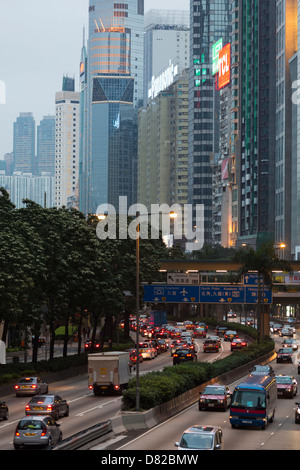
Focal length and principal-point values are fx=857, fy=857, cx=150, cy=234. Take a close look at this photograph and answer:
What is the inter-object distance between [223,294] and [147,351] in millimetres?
12147

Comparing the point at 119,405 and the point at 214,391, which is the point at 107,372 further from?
the point at 214,391

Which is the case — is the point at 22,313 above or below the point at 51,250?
below

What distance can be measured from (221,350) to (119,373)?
4991 cm

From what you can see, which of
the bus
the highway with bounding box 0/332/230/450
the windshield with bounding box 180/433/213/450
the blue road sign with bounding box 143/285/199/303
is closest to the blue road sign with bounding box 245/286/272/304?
the blue road sign with bounding box 143/285/199/303

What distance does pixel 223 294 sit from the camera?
10050cm

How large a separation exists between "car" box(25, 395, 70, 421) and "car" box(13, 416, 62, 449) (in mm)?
9044

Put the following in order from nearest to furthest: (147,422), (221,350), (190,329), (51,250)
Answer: (147,422)
(51,250)
(221,350)
(190,329)

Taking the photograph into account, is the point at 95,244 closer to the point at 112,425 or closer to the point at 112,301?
the point at 112,301

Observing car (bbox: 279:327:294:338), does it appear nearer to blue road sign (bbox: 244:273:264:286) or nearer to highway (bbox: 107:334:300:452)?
blue road sign (bbox: 244:273:264:286)

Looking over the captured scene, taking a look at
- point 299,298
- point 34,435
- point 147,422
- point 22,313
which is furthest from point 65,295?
point 299,298

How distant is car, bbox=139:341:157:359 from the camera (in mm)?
93938

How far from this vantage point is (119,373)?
59656mm

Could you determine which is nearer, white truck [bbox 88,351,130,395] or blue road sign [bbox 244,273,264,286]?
white truck [bbox 88,351,130,395]

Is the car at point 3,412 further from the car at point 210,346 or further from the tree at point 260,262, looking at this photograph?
the car at point 210,346
